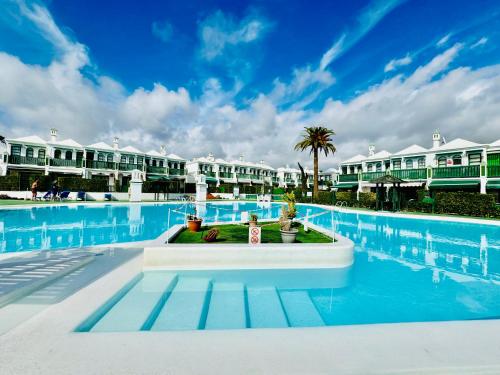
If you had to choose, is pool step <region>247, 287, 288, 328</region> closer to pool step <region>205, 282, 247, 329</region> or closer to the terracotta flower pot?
pool step <region>205, 282, 247, 329</region>

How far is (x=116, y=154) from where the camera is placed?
42.1 m

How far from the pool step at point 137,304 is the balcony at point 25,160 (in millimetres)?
40868

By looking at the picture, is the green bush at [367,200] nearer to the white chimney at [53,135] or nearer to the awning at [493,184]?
the awning at [493,184]

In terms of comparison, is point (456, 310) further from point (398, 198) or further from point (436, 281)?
point (398, 198)

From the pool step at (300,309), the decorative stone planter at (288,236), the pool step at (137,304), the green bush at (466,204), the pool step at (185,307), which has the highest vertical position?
the green bush at (466,204)

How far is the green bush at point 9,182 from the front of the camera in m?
30.2

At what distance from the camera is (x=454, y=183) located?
2698 centimetres

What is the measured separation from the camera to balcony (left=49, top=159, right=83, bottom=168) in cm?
3662

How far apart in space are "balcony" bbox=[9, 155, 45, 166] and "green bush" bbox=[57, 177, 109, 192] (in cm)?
756

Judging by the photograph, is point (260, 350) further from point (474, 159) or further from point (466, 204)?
point (474, 159)

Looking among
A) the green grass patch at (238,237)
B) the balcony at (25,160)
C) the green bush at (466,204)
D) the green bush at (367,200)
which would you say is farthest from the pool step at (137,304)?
the balcony at (25,160)

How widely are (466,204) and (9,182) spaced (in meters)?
47.2

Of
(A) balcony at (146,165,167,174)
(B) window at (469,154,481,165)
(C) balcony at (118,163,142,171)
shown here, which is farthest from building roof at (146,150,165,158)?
(B) window at (469,154,481,165)

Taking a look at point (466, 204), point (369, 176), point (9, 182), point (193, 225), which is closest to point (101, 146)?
point (9, 182)
